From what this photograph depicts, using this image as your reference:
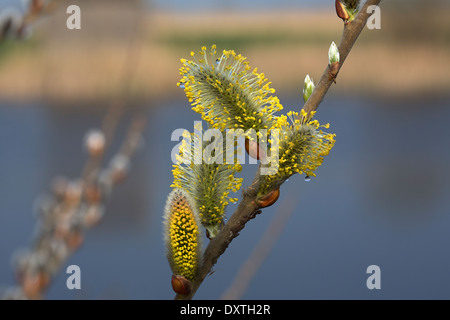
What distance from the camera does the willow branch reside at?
452mm

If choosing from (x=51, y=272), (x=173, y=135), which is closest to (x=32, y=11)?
(x=173, y=135)

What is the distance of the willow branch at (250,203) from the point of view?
1.48 ft

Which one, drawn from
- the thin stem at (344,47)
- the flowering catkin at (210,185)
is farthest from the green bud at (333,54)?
the flowering catkin at (210,185)

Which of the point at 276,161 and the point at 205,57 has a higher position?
the point at 205,57

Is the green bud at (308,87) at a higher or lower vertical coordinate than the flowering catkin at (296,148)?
higher

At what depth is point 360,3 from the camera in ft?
1.59

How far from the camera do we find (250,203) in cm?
48

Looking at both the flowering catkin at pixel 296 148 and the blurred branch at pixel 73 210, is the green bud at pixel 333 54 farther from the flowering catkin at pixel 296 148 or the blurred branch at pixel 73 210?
the blurred branch at pixel 73 210

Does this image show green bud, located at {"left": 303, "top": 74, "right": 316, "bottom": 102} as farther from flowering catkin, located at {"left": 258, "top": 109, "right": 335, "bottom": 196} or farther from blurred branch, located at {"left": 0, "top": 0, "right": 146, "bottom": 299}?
blurred branch, located at {"left": 0, "top": 0, "right": 146, "bottom": 299}

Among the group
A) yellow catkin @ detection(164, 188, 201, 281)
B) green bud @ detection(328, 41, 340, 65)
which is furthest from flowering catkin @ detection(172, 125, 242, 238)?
green bud @ detection(328, 41, 340, 65)

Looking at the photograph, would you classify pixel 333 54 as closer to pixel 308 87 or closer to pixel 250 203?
pixel 308 87

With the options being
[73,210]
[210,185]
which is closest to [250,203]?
[210,185]

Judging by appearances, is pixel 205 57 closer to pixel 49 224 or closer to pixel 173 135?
pixel 173 135

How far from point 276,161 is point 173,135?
0.41 feet
